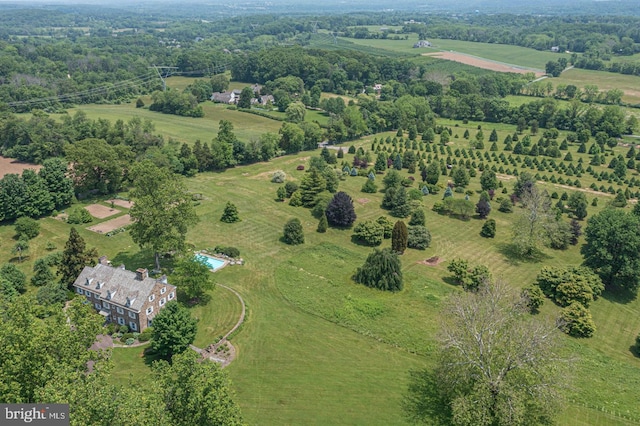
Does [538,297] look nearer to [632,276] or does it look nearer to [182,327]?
[632,276]

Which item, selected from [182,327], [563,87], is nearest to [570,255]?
[182,327]

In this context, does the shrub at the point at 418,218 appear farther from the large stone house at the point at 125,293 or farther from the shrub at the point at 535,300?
the large stone house at the point at 125,293

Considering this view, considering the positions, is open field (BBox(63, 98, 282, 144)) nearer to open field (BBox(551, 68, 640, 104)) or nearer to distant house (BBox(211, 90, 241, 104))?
distant house (BBox(211, 90, 241, 104))

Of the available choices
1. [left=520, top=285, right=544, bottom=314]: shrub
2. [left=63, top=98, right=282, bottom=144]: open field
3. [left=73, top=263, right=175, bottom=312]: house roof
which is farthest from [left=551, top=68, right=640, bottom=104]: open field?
[left=73, top=263, right=175, bottom=312]: house roof

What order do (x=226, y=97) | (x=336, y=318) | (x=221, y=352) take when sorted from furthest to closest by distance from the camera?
1. (x=226, y=97)
2. (x=336, y=318)
3. (x=221, y=352)

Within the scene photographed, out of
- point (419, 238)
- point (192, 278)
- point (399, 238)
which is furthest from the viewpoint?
point (419, 238)

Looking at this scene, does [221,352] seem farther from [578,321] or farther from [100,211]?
[100,211]

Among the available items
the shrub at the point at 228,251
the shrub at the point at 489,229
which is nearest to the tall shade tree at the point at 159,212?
the shrub at the point at 228,251

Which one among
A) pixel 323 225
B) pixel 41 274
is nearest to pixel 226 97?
pixel 323 225
